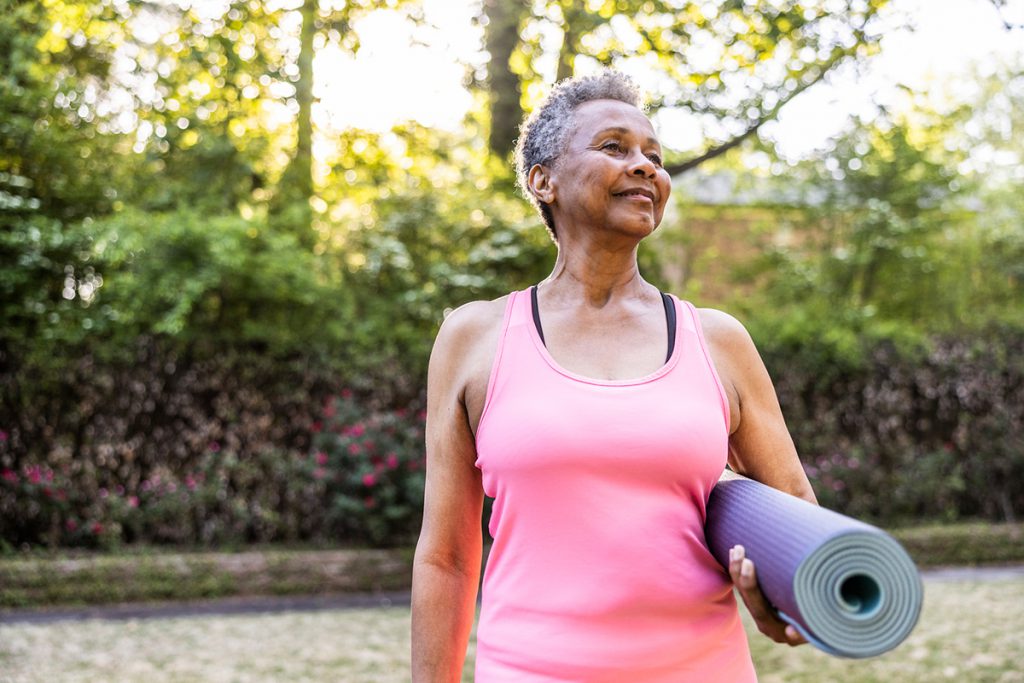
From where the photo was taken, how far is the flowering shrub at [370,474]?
294 inches

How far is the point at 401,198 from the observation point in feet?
29.3

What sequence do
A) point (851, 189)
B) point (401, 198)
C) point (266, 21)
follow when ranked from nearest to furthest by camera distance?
point (266, 21), point (401, 198), point (851, 189)

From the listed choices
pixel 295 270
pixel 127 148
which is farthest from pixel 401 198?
pixel 127 148

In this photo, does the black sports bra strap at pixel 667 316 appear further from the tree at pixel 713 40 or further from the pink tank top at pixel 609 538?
the tree at pixel 713 40

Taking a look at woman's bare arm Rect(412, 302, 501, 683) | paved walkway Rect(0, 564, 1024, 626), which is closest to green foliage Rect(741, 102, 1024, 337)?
paved walkway Rect(0, 564, 1024, 626)

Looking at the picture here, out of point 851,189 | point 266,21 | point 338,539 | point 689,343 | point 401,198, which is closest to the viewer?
point 689,343

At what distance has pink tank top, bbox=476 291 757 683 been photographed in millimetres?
1487

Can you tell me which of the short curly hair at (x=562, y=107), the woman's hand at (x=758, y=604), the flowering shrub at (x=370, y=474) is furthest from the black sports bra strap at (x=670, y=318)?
the flowering shrub at (x=370, y=474)

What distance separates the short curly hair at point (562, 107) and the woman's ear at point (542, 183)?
14mm

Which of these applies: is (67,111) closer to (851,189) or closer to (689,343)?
(689,343)

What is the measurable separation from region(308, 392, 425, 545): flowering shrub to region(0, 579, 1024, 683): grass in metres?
0.90

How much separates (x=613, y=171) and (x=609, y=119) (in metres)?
0.11

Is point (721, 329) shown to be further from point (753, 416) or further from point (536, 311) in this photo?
point (536, 311)

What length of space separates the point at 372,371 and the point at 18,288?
294 centimetres
